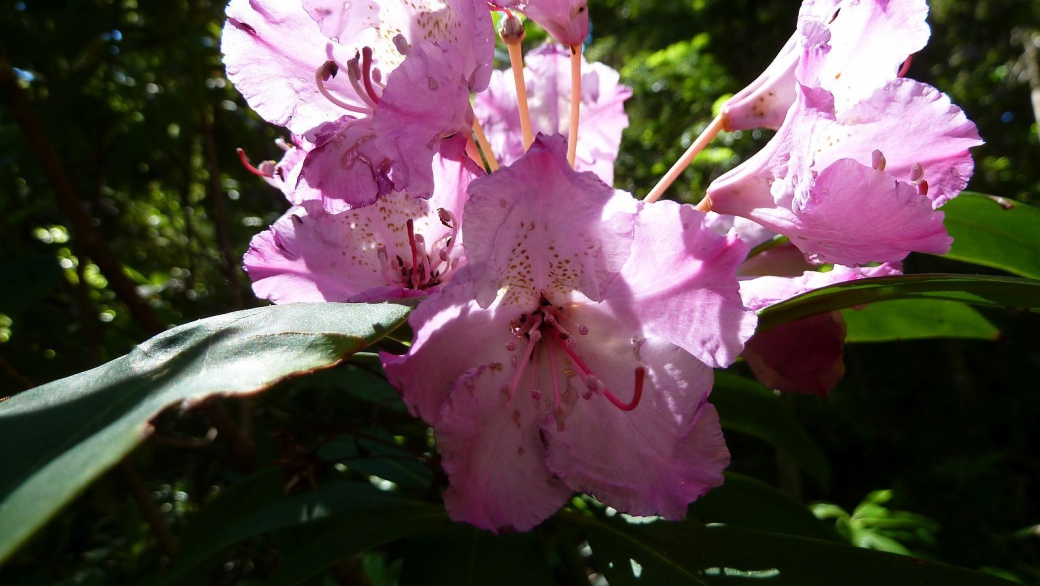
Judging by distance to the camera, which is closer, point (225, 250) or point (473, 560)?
point (473, 560)

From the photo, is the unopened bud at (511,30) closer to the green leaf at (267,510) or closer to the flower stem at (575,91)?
the flower stem at (575,91)

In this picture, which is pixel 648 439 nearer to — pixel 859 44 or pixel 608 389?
pixel 608 389

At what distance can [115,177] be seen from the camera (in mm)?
2076

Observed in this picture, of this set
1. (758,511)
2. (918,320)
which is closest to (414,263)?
(758,511)

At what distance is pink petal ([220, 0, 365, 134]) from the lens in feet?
2.39

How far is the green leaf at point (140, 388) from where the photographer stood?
332mm

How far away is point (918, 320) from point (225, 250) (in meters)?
1.30

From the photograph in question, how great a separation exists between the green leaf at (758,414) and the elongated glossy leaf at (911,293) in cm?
37

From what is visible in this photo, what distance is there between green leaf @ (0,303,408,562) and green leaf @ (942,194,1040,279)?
2.50 ft

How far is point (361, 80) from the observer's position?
0.72 meters

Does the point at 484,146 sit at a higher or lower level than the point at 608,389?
higher

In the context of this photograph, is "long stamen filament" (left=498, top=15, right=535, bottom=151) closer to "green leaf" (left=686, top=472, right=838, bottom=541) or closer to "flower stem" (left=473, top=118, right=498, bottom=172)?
"flower stem" (left=473, top=118, right=498, bottom=172)

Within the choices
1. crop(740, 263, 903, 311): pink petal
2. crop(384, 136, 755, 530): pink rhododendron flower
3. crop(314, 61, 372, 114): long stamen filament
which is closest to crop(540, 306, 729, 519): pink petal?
crop(384, 136, 755, 530): pink rhododendron flower

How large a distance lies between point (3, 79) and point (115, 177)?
824 mm
